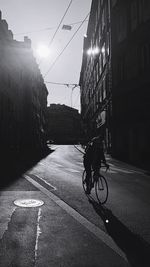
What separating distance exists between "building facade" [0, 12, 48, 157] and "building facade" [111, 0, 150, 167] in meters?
11.5

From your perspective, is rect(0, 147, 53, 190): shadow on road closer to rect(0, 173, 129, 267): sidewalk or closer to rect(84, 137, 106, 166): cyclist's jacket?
rect(84, 137, 106, 166): cyclist's jacket

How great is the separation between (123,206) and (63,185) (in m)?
3.79

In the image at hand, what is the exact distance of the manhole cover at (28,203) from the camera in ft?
26.3

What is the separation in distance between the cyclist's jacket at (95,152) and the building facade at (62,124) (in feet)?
315

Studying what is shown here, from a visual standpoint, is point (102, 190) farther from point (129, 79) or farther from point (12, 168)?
point (129, 79)

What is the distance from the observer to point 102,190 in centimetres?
881

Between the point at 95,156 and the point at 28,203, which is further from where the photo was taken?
the point at 95,156

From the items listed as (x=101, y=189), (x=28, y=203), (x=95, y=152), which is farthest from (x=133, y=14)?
(x=28, y=203)

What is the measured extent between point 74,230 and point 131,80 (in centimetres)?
2192

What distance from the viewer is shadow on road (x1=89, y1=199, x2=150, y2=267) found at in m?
4.56

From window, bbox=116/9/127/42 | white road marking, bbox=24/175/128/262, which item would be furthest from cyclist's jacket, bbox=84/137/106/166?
window, bbox=116/9/127/42

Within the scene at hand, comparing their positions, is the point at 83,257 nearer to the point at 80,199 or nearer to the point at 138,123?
the point at 80,199

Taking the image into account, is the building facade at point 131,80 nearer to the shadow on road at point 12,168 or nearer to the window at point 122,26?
the window at point 122,26

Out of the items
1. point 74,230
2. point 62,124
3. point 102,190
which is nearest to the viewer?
point 74,230
